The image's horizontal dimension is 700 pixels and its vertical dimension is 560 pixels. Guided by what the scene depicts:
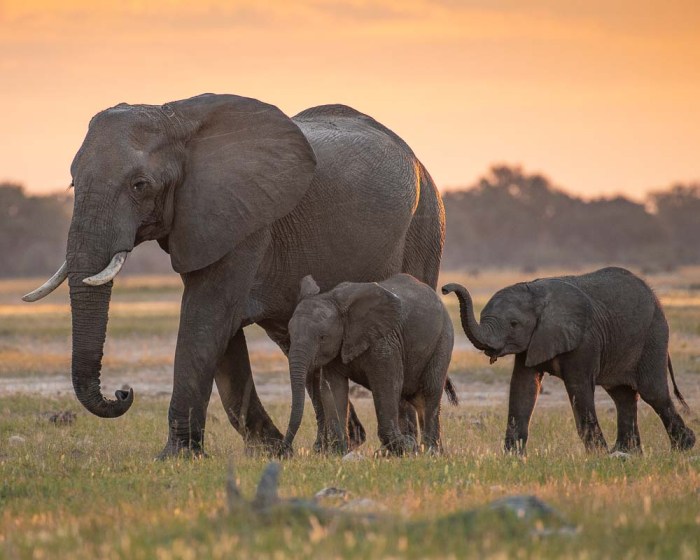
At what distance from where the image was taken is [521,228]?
11819 cm

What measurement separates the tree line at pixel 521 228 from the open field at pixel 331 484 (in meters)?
82.1

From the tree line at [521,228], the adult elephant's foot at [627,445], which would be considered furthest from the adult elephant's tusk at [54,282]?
the tree line at [521,228]

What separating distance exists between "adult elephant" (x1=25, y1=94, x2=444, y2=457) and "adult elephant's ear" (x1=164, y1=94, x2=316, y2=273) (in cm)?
1

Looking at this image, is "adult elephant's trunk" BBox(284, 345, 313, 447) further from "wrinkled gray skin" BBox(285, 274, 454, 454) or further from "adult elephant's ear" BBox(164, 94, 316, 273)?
"adult elephant's ear" BBox(164, 94, 316, 273)

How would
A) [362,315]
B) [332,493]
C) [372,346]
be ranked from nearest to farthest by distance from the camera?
[332,493] < [362,315] < [372,346]

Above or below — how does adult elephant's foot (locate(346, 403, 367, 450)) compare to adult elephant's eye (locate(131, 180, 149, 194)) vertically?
below

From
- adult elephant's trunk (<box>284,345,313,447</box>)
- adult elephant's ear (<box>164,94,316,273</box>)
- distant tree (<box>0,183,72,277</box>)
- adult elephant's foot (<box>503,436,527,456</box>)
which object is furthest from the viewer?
distant tree (<box>0,183,72,277</box>)

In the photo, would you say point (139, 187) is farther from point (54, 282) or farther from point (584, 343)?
point (584, 343)

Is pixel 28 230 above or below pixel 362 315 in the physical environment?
below

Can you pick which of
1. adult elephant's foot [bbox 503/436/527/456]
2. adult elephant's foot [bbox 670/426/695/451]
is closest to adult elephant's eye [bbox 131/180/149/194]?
adult elephant's foot [bbox 503/436/527/456]

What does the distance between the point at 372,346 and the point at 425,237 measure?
2.27m

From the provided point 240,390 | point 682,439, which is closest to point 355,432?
point 240,390

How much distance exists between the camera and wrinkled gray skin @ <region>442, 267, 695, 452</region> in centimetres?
1307

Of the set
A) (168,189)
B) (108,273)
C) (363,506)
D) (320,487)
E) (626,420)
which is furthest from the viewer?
(626,420)
